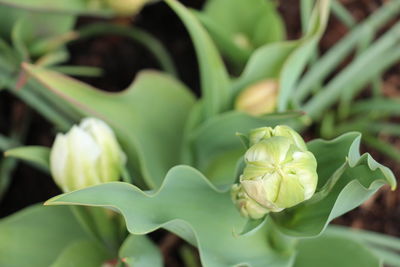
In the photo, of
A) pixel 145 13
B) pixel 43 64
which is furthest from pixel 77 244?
pixel 145 13

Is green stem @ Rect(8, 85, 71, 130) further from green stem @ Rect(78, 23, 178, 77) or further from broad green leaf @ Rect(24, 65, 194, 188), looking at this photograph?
green stem @ Rect(78, 23, 178, 77)

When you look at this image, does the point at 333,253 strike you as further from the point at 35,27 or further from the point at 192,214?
the point at 35,27

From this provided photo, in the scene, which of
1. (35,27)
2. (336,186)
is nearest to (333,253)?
(336,186)

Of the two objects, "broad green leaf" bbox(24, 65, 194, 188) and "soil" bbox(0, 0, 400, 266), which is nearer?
"broad green leaf" bbox(24, 65, 194, 188)

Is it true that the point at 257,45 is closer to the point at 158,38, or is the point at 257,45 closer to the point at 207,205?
the point at 158,38

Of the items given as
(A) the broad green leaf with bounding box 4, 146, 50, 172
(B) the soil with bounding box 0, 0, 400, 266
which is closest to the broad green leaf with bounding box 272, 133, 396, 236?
(A) the broad green leaf with bounding box 4, 146, 50, 172

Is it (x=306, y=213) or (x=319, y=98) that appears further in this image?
(x=319, y=98)
